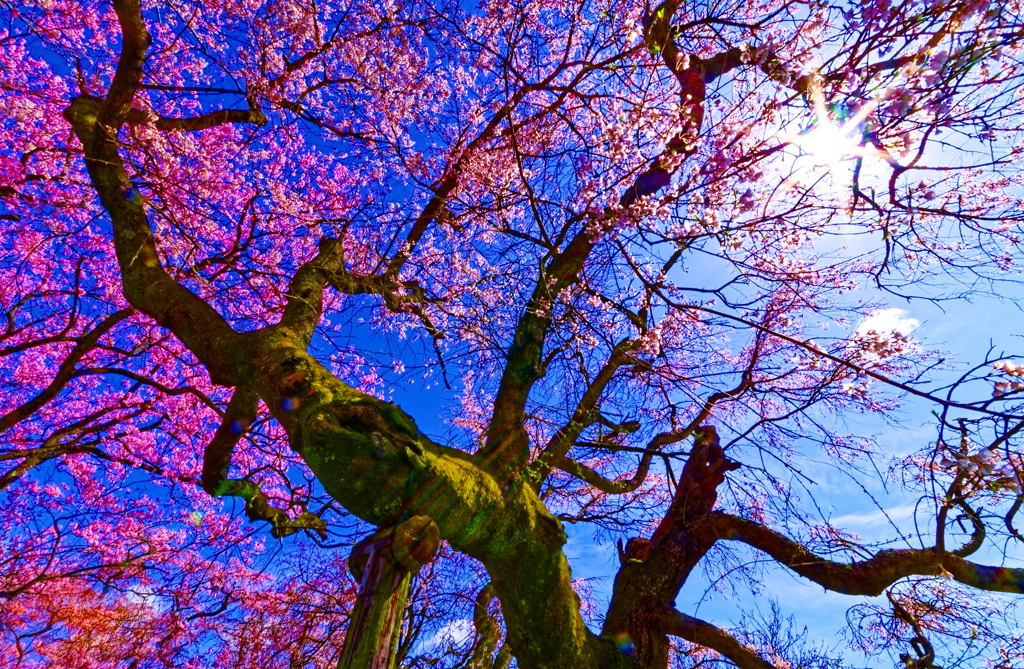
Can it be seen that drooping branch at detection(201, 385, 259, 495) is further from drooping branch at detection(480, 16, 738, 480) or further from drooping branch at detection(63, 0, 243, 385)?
drooping branch at detection(480, 16, 738, 480)

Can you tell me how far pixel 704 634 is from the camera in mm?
4035

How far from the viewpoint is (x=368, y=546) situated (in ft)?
6.54

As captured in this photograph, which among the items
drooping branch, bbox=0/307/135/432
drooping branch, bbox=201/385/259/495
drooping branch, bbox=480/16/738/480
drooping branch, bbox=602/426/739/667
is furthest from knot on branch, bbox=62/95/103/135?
drooping branch, bbox=602/426/739/667

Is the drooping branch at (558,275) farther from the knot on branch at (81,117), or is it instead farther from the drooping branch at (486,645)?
the knot on branch at (81,117)

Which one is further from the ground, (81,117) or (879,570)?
(81,117)

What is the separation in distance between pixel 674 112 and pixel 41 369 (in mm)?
9645

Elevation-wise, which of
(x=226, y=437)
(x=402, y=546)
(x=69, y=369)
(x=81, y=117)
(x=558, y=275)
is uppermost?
(x=81, y=117)

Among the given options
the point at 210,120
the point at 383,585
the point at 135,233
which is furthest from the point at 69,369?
the point at 383,585

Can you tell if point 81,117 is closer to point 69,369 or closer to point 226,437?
point 69,369

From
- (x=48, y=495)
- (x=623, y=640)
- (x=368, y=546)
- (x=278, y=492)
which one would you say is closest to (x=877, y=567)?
(x=623, y=640)

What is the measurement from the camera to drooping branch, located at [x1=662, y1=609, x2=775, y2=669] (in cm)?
396

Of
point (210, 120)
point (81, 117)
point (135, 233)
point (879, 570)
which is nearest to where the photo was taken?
point (135, 233)

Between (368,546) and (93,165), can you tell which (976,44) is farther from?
(93,165)

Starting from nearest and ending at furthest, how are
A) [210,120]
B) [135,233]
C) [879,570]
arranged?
[135,233] → [879,570] → [210,120]
